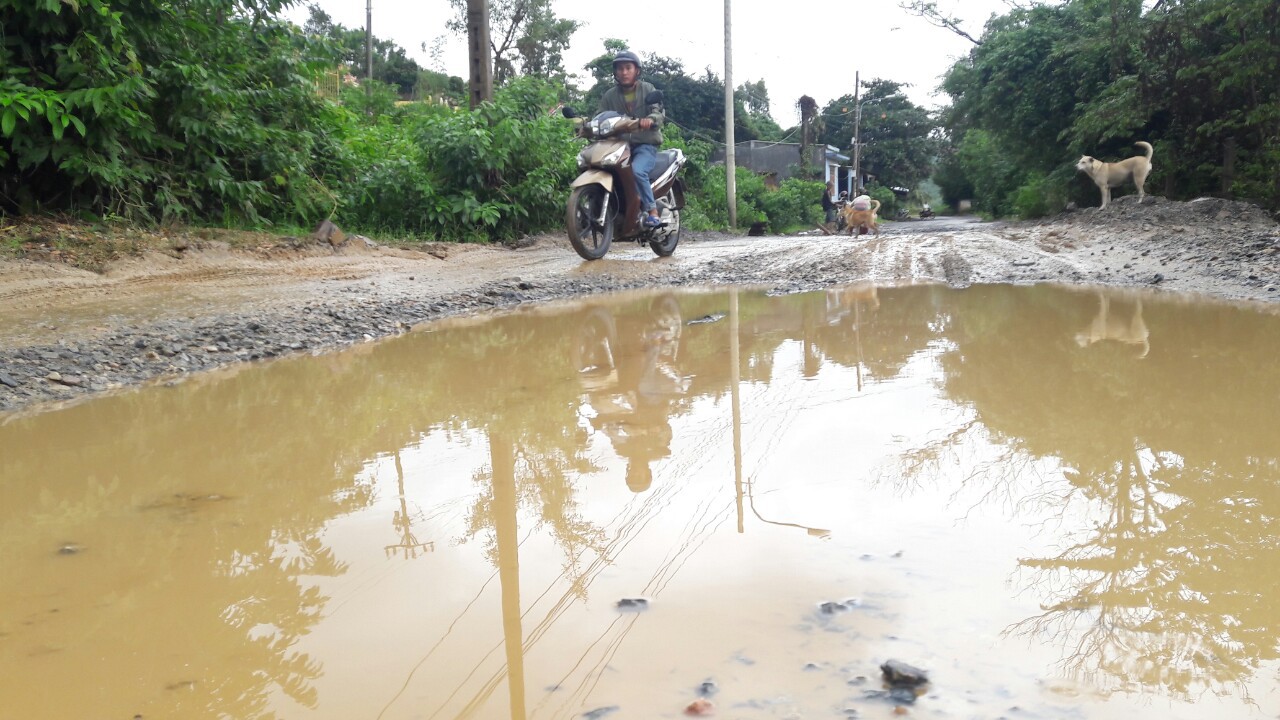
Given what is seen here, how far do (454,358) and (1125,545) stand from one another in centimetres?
324

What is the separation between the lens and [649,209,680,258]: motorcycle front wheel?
9625mm

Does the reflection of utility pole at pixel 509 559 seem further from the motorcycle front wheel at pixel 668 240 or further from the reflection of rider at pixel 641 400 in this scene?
the motorcycle front wheel at pixel 668 240

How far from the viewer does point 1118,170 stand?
562 inches

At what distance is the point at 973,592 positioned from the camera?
1.73 metres

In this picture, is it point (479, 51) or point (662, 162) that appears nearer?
point (662, 162)

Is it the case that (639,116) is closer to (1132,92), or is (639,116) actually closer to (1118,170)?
(1118,170)

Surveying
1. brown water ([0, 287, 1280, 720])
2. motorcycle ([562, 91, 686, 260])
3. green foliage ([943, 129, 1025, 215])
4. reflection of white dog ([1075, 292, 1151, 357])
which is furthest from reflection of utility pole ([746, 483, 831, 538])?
green foliage ([943, 129, 1025, 215])

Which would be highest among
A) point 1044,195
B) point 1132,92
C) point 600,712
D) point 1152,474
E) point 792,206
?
point 1132,92

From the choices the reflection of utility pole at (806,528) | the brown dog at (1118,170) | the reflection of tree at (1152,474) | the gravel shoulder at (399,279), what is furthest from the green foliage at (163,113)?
the brown dog at (1118,170)

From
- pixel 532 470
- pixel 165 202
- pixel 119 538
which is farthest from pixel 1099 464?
pixel 165 202

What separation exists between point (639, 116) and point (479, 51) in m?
4.00

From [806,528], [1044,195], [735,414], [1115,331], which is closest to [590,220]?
[1115,331]

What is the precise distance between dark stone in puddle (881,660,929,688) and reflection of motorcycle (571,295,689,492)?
107cm

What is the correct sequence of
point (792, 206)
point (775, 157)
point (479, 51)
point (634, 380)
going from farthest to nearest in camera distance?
point (775, 157) < point (792, 206) < point (479, 51) < point (634, 380)
